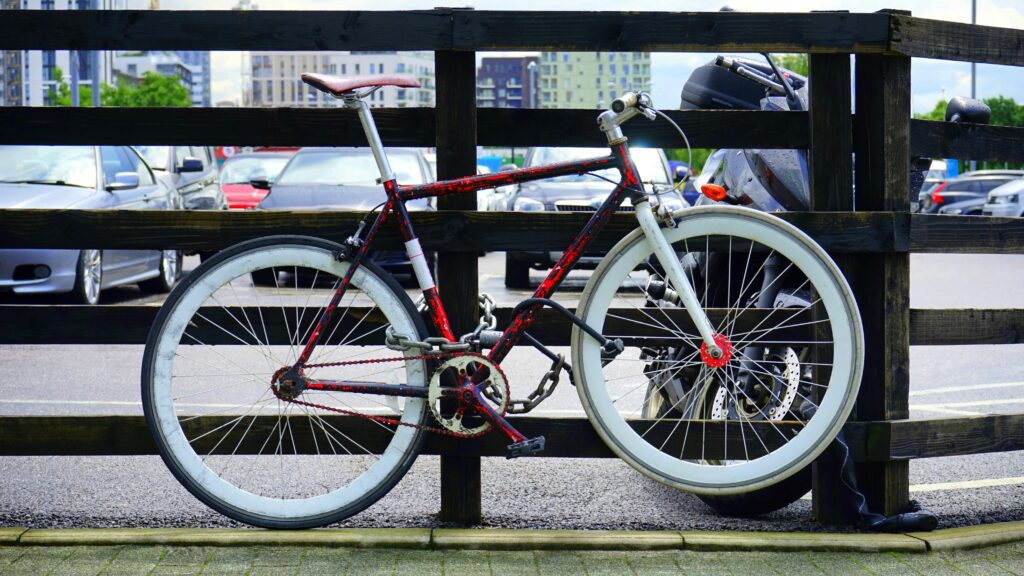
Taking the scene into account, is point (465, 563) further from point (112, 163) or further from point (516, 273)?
point (516, 273)

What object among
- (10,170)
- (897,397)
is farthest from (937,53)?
(10,170)

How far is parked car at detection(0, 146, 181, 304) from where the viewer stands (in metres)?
10.8

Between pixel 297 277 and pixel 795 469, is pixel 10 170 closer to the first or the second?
pixel 297 277

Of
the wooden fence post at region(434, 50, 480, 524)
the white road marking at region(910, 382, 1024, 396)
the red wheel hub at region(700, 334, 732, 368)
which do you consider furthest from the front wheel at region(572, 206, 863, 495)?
the white road marking at region(910, 382, 1024, 396)

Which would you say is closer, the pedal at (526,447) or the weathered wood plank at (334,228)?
the pedal at (526,447)

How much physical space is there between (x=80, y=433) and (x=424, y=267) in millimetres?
1243

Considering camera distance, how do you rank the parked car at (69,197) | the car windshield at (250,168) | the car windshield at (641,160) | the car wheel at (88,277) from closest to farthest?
the parked car at (69,197) < the car wheel at (88,277) < the car windshield at (641,160) < the car windshield at (250,168)

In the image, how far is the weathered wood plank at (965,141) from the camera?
4250 millimetres

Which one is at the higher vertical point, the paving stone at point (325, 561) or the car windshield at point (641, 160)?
the car windshield at point (641, 160)

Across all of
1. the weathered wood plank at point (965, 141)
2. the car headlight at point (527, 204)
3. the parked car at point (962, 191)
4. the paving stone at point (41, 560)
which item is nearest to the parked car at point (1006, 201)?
the parked car at point (962, 191)

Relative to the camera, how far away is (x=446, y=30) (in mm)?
3930

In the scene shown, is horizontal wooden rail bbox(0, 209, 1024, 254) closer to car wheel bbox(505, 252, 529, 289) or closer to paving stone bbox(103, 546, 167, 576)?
paving stone bbox(103, 546, 167, 576)

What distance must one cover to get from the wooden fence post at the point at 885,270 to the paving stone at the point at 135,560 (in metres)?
2.24

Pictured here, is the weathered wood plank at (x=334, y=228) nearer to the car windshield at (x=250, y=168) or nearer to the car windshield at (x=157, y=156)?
the car windshield at (x=157, y=156)
